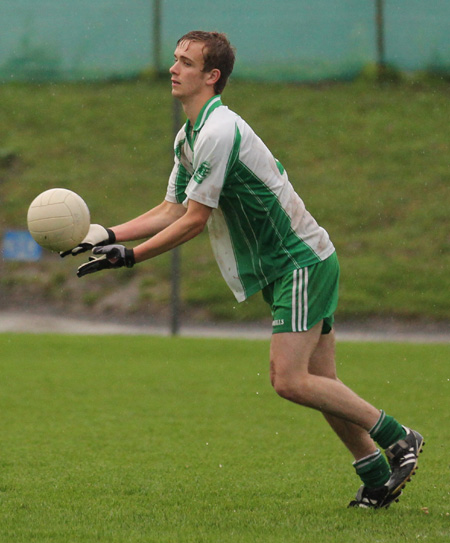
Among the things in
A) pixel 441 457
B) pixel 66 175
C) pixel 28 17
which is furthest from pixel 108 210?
pixel 441 457

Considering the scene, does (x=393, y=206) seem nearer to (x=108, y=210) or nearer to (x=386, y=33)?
(x=386, y=33)

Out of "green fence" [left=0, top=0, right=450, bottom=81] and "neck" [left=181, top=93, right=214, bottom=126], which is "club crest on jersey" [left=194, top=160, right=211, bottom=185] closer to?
"neck" [left=181, top=93, right=214, bottom=126]

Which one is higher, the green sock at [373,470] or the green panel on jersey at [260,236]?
the green panel on jersey at [260,236]

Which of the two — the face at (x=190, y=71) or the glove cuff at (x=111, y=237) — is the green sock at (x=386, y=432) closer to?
the glove cuff at (x=111, y=237)

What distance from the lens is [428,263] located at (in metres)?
15.7

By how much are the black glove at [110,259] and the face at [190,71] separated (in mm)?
820

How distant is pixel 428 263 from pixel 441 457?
9.88 m

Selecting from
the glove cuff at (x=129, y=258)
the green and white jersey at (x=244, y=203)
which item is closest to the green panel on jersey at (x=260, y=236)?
the green and white jersey at (x=244, y=203)

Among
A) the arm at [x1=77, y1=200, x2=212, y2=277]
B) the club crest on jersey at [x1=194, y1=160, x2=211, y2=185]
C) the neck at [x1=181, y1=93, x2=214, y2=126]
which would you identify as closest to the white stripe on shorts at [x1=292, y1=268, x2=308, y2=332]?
the arm at [x1=77, y1=200, x2=212, y2=277]

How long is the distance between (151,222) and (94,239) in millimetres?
406

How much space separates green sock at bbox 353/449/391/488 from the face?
1949mm

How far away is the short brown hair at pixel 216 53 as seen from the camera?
179 inches

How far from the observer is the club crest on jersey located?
14.4ft

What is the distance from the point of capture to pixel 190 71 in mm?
4566
